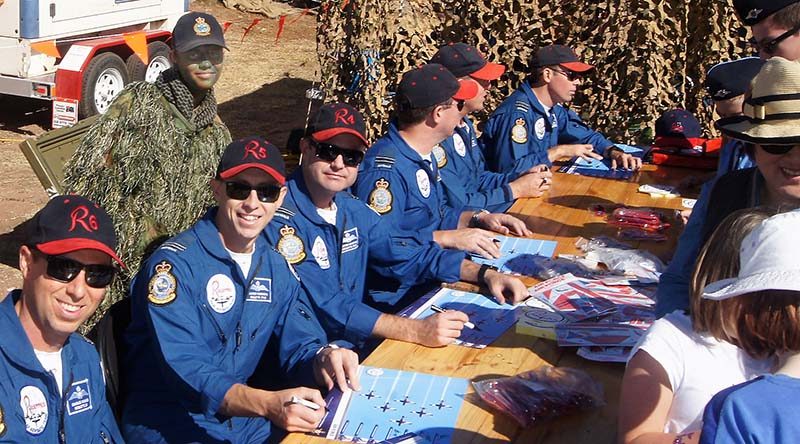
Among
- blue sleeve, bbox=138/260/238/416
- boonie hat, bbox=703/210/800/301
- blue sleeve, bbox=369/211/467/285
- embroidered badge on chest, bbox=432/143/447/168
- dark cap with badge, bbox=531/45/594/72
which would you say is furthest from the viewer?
dark cap with badge, bbox=531/45/594/72

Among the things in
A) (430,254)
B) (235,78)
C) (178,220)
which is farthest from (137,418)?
(235,78)

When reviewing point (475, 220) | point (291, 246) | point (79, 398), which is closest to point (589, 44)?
point (475, 220)

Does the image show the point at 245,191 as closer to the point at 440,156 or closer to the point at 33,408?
the point at 33,408

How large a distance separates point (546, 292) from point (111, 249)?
1.53m

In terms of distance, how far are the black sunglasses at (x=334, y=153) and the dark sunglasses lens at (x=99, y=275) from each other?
1.01 metres

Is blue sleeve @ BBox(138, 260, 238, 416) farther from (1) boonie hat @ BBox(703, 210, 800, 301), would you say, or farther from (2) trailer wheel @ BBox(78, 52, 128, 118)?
(2) trailer wheel @ BBox(78, 52, 128, 118)

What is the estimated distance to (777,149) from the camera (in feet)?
8.43

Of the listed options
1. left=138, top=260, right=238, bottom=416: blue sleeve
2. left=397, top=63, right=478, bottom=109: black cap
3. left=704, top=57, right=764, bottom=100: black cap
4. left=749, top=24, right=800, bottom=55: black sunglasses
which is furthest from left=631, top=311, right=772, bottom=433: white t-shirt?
left=704, top=57, right=764, bottom=100: black cap

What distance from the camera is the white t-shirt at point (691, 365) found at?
2.07 m

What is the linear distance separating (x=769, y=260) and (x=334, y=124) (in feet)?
6.48

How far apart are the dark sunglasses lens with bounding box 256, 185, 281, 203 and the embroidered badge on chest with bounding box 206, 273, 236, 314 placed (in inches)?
10.6

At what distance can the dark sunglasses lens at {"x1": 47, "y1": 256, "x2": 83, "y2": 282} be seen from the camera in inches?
101

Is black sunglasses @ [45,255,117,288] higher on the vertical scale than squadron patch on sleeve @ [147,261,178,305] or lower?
higher

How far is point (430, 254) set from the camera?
3816mm
